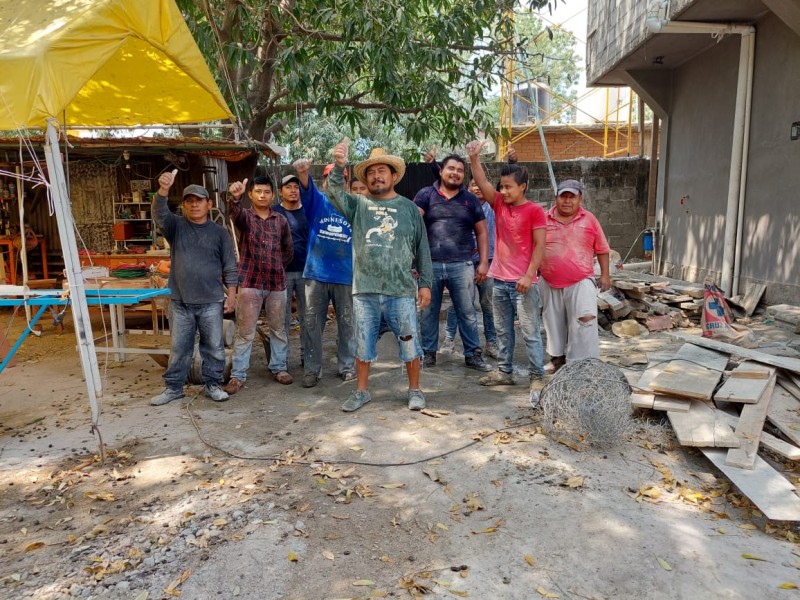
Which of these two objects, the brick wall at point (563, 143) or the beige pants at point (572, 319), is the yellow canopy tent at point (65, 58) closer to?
the beige pants at point (572, 319)

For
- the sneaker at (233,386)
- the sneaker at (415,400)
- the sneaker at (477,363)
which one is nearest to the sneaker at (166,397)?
the sneaker at (233,386)

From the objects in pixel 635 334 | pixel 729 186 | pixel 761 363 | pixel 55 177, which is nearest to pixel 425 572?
pixel 55 177

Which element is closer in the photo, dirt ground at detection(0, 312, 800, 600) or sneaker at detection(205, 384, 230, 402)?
dirt ground at detection(0, 312, 800, 600)

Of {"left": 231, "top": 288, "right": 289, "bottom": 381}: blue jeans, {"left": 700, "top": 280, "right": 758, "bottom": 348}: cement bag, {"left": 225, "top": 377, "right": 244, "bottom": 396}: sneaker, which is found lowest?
{"left": 225, "top": 377, "right": 244, "bottom": 396}: sneaker

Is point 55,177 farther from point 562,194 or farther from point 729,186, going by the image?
point 729,186

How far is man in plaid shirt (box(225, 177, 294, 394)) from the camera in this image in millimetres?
5289

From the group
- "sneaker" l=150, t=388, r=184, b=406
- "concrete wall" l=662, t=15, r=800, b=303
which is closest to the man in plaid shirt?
"sneaker" l=150, t=388, r=184, b=406

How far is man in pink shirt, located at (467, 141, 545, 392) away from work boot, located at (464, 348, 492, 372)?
0.50 meters

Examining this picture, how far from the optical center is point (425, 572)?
2.72 m

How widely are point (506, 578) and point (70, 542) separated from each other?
2106 mm

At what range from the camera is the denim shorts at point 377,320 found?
466cm

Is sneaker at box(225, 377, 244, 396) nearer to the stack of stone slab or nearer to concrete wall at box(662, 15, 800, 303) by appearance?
the stack of stone slab

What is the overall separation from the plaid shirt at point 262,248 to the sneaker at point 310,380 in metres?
0.82

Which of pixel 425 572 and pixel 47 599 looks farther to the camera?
pixel 425 572
